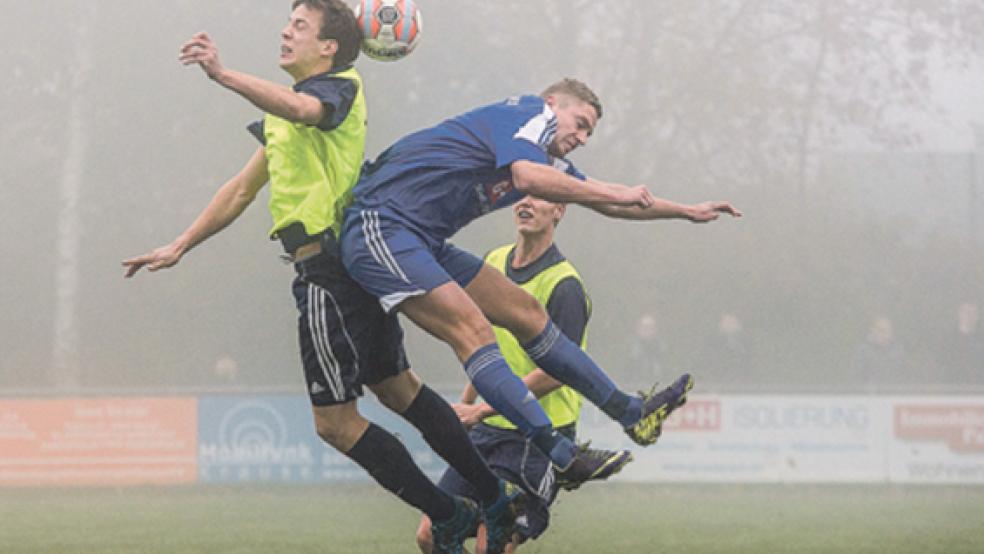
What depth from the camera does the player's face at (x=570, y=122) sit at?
5.36 metres

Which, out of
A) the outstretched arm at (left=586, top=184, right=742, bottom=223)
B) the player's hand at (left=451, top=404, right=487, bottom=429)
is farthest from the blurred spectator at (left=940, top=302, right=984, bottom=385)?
the player's hand at (left=451, top=404, right=487, bottom=429)

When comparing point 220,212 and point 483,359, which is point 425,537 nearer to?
point 483,359

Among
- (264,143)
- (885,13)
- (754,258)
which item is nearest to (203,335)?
(754,258)

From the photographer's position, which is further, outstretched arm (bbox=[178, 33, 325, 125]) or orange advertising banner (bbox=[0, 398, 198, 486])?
orange advertising banner (bbox=[0, 398, 198, 486])

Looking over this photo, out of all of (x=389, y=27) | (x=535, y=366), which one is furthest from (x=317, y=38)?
(x=535, y=366)

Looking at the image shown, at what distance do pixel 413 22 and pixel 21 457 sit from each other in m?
8.87

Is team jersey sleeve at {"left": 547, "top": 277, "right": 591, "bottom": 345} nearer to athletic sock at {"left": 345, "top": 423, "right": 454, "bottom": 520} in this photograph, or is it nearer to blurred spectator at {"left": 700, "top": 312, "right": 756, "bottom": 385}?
athletic sock at {"left": 345, "top": 423, "right": 454, "bottom": 520}

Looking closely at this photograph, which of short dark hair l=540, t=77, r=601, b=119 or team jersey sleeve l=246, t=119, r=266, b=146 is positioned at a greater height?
short dark hair l=540, t=77, r=601, b=119

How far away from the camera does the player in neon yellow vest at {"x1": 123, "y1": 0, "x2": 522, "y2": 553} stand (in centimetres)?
516

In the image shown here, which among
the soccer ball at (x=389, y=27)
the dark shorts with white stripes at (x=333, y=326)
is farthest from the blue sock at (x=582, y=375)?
the soccer ball at (x=389, y=27)

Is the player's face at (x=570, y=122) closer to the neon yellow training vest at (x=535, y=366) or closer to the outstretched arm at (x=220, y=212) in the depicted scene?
the neon yellow training vest at (x=535, y=366)

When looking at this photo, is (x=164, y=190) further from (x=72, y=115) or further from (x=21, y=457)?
(x=21, y=457)

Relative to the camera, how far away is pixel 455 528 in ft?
17.7

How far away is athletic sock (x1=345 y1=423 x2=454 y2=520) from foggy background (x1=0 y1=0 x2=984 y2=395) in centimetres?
1142
